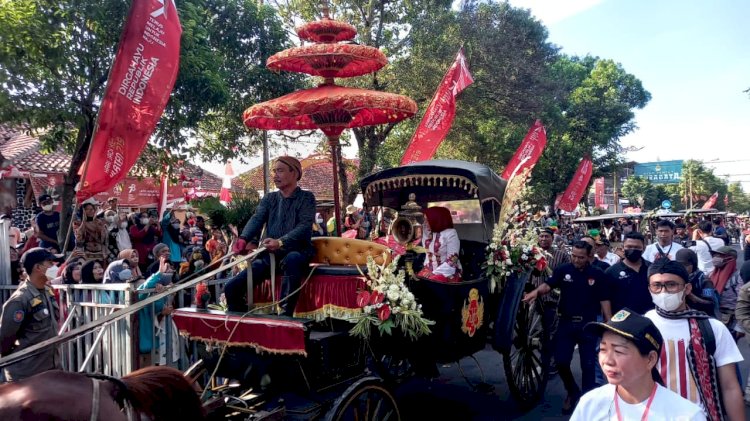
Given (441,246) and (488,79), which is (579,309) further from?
(488,79)

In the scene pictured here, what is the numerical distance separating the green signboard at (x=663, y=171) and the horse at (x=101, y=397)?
54.5m

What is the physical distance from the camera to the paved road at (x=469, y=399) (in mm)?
5711

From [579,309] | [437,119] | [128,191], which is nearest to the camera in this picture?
[579,309]

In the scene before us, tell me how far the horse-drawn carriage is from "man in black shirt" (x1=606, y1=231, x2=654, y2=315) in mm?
923

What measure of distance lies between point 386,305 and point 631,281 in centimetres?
275

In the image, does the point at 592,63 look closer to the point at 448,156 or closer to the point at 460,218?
the point at 448,156

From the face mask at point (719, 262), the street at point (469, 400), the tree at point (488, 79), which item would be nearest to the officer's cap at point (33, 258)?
the street at point (469, 400)

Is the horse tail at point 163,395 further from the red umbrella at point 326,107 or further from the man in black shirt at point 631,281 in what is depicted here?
the man in black shirt at point 631,281

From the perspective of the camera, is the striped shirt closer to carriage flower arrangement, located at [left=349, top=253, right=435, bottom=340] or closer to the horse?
carriage flower arrangement, located at [left=349, top=253, right=435, bottom=340]

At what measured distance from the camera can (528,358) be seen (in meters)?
6.29

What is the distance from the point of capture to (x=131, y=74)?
20.8 ft

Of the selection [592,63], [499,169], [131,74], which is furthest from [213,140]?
A: [592,63]

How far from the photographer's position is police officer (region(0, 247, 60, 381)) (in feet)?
13.8

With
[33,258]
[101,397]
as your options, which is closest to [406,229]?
[33,258]
